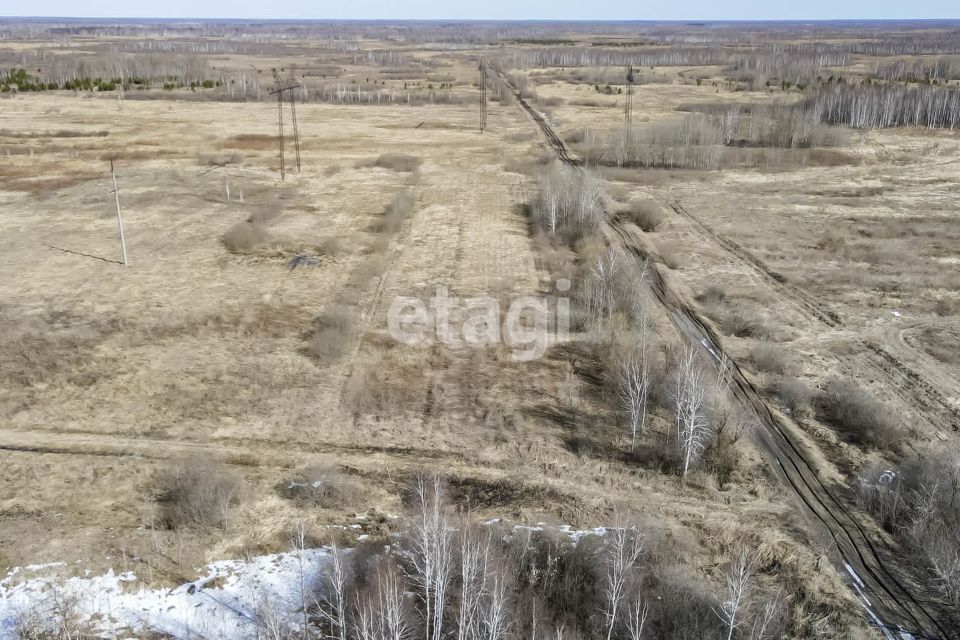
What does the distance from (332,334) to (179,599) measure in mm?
9536

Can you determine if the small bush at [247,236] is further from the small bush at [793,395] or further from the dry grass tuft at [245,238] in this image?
the small bush at [793,395]

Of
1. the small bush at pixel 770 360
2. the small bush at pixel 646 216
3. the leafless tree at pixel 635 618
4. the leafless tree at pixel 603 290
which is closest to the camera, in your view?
the leafless tree at pixel 635 618

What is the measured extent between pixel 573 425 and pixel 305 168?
3176 centimetres

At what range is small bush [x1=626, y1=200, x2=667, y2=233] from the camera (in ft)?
104

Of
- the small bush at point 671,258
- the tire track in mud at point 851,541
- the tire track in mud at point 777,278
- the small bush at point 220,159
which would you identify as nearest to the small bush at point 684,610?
the tire track in mud at point 851,541

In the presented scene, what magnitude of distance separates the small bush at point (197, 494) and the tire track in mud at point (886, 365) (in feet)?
48.7

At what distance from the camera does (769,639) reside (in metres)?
10.3

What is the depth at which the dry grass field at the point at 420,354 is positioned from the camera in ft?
42.4

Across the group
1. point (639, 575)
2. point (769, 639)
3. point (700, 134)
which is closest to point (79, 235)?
point (639, 575)

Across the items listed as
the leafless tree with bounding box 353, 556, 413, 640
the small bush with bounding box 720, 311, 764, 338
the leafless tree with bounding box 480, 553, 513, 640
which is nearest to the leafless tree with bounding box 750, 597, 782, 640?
the leafless tree with bounding box 480, 553, 513, 640

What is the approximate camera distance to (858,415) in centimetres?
1603

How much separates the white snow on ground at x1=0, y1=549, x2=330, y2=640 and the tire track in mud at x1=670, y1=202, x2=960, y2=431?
46.0ft

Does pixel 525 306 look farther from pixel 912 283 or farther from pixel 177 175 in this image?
pixel 177 175

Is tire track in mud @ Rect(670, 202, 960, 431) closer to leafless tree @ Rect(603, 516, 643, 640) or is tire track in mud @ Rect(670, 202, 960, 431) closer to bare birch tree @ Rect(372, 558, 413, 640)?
leafless tree @ Rect(603, 516, 643, 640)
